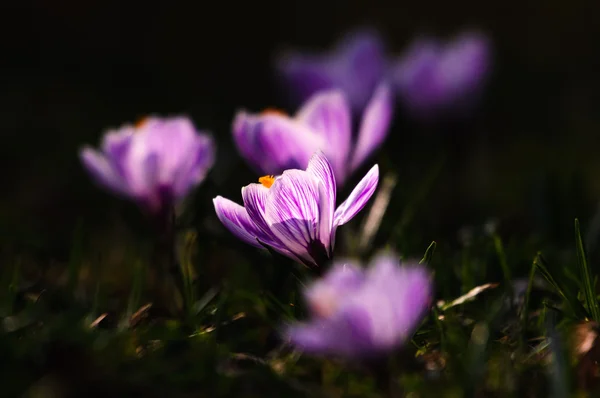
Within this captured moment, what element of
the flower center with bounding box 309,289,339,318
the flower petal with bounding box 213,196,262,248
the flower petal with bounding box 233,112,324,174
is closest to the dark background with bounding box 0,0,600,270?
the flower petal with bounding box 233,112,324,174

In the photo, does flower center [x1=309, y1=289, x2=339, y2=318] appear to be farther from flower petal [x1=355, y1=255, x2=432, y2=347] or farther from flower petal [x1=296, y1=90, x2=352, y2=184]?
flower petal [x1=296, y1=90, x2=352, y2=184]

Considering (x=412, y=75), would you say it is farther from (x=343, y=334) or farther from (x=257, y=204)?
(x=343, y=334)

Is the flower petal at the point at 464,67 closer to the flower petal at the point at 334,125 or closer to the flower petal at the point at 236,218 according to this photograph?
the flower petal at the point at 334,125

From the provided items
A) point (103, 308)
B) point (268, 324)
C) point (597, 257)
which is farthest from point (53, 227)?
point (597, 257)

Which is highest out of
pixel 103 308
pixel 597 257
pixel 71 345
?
pixel 71 345

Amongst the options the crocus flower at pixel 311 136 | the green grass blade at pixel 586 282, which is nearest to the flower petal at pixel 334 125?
the crocus flower at pixel 311 136

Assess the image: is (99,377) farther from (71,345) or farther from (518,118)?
(518,118)
